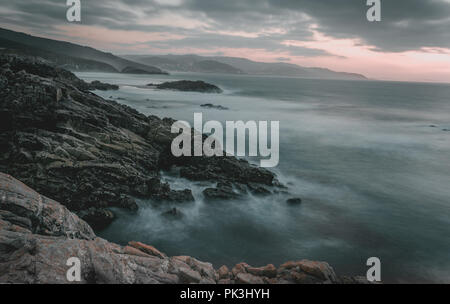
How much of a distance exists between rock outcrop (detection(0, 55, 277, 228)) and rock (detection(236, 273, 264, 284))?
837 centimetres

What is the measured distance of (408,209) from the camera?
17.2m

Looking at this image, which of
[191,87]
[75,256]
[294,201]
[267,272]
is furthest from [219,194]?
[191,87]

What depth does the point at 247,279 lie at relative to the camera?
754 cm

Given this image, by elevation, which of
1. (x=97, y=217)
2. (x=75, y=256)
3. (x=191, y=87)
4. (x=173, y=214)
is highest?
(x=191, y=87)

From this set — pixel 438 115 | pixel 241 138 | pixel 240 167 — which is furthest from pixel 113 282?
pixel 438 115

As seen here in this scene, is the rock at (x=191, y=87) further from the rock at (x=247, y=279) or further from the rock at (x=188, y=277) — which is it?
the rock at (x=188, y=277)

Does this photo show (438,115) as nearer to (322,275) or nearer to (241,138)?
(241,138)

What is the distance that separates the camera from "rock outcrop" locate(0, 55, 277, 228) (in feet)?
46.5

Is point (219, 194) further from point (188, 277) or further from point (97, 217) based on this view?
point (188, 277)

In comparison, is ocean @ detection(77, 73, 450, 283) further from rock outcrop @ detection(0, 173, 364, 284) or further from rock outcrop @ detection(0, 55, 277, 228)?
rock outcrop @ detection(0, 173, 364, 284)

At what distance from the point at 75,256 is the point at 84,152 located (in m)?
10.9

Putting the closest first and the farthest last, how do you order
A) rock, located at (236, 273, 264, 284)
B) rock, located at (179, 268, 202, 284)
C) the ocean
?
rock, located at (179, 268, 202, 284), rock, located at (236, 273, 264, 284), the ocean

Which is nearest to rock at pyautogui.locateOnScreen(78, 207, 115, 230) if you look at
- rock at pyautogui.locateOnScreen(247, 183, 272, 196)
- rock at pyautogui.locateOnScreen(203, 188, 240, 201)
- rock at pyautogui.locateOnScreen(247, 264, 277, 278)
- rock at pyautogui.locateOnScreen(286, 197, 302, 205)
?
rock at pyautogui.locateOnScreen(203, 188, 240, 201)

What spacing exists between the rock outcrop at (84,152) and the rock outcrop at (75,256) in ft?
17.0
